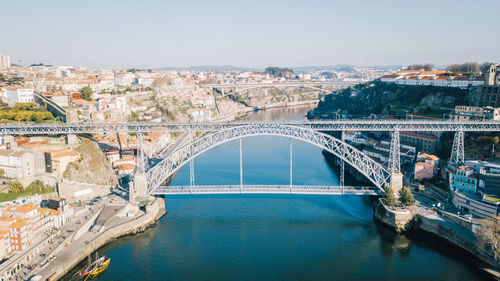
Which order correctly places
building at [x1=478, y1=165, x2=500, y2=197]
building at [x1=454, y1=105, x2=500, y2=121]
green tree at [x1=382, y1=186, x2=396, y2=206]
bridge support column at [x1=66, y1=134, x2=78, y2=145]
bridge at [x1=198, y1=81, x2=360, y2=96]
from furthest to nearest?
bridge at [x1=198, y1=81, x2=360, y2=96]
building at [x1=454, y1=105, x2=500, y2=121]
bridge support column at [x1=66, y1=134, x2=78, y2=145]
green tree at [x1=382, y1=186, x2=396, y2=206]
building at [x1=478, y1=165, x2=500, y2=197]

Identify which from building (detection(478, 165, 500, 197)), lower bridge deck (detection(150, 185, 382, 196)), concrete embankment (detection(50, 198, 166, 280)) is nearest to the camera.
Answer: concrete embankment (detection(50, 198, 166, 280))

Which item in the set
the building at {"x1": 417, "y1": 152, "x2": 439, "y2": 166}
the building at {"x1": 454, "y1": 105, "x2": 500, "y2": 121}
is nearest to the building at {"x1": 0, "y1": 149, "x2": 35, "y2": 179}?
the building at {"x1": 417, "y1": 152, "x2": 439, "y2": 166}

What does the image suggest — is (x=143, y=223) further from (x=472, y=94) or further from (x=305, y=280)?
(x=472, y=94)

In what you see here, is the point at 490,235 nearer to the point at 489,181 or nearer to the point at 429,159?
the point at 489,181

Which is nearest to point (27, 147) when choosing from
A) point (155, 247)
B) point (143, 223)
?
point (143, 223)

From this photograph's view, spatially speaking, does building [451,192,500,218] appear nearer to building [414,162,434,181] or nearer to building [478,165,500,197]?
building [478,165,500,197]

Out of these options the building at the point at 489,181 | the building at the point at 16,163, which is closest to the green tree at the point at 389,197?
the building at the point at 489,181

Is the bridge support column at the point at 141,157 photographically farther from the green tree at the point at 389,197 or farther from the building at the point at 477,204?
the building at the point at 477,204
